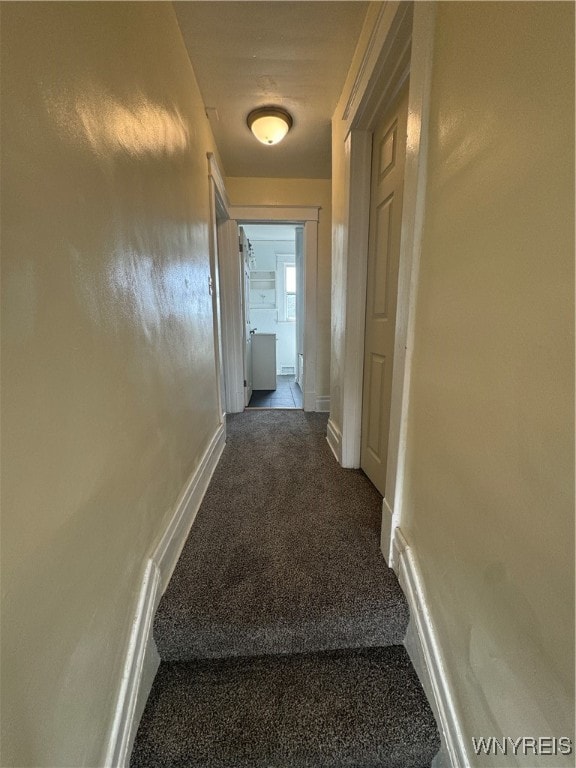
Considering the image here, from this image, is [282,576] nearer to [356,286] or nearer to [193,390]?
[193,390]

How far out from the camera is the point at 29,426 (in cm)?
50

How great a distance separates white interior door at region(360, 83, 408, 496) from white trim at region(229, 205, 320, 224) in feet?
4.39

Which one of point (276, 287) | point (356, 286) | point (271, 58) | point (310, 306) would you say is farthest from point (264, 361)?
point (271, 58)

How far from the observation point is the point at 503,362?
0.59m

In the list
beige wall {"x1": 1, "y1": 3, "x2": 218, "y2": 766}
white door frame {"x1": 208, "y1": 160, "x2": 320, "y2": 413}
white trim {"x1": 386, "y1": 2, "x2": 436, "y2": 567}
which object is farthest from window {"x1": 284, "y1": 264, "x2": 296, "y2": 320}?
white trim {"x1": 386, "y1": 2, "x2": 436, "y2": 567}

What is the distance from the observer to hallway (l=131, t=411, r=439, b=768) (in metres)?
0.77

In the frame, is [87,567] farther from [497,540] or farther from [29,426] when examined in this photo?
[497,540]

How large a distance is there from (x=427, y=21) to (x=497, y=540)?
4.46 feet

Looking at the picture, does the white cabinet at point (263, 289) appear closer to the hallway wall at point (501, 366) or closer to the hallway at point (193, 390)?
the hallway at point (193, 390)

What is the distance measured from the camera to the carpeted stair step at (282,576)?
3.09ft


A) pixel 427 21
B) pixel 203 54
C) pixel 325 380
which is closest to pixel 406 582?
pixel 427 21
